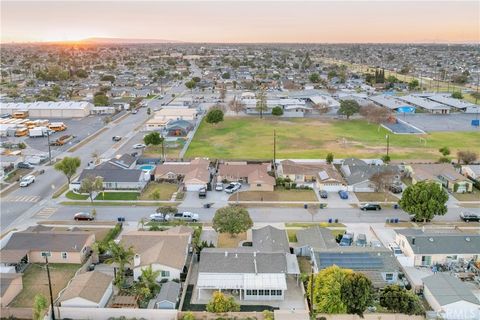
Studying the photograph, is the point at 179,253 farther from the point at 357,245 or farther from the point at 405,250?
the point at 405,250

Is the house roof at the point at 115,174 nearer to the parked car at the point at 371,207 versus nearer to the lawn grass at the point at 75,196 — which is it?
the lawn grass at the point at 75,196

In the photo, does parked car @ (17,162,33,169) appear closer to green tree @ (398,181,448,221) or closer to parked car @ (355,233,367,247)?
parked car @ (355,233,367,247)

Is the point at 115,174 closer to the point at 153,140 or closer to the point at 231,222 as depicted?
the point at 153,140

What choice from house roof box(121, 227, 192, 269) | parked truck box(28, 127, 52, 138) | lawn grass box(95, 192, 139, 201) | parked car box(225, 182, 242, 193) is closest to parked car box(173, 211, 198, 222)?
house roof box(121, 227, 192, 269)

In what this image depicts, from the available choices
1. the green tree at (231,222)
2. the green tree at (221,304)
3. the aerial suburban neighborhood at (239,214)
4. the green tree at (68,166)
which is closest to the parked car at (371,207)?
the aerial suburban neighborhood at (239,214)

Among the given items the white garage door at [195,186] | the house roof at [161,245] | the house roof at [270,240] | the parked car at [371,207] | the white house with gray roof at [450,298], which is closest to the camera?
the white house with gray roof at [450,298]
